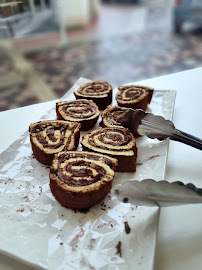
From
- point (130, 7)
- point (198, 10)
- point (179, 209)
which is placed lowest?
point (130, 7)

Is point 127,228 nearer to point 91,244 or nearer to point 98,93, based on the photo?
point 91,244

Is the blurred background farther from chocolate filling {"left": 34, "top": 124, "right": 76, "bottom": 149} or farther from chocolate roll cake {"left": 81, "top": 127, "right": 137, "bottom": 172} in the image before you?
chocolate roll cake {"left": 81, "top": 127, "right": 137, "bottom": 172}

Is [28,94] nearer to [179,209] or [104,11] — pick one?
[179,209]

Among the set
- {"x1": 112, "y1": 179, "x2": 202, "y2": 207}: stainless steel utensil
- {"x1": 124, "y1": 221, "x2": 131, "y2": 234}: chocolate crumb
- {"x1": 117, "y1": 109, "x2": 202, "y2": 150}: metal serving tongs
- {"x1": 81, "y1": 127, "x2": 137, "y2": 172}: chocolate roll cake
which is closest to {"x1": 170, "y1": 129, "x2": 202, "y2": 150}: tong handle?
{"x1": 117, "y1": 109, "x2": 202, "y2": 150}: metal serving tongs

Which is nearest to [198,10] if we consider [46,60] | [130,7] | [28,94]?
[46,60]

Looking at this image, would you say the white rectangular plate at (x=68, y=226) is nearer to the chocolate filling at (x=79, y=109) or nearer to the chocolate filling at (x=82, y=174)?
the chocolate filling at (x=82, y=174)

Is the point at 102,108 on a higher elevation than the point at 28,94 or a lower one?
higher
